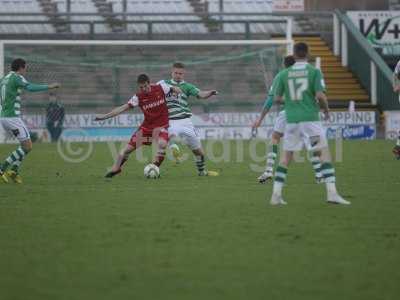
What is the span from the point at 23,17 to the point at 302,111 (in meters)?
28.7

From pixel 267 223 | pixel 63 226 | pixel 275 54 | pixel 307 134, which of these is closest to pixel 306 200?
pixel 307 134

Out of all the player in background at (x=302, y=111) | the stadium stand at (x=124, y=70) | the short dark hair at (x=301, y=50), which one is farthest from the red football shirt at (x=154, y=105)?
the stadium stand at (x=124, y=70)

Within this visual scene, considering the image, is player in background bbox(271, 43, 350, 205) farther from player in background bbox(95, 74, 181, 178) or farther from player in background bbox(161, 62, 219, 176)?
player in background bbox(161, 62, 219, 176)

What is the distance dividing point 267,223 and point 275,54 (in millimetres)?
22536

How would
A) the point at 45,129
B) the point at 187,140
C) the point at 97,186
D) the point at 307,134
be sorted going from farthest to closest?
the point at 45,129 < the point at 187,140 < the point at 97,186 < the point at 307,134

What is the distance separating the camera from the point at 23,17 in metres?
39.6

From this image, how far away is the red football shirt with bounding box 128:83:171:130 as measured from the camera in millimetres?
17766

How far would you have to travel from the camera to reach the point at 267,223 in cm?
1100

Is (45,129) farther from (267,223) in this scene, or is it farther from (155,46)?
(267,223)

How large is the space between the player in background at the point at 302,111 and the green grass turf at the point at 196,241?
0.54 m

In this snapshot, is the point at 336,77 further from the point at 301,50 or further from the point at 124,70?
the point at 301,50

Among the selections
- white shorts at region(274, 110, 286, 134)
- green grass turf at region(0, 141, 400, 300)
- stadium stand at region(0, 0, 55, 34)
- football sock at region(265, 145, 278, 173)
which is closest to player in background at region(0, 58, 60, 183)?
green grass turf at region(0, 141, 400, 300)

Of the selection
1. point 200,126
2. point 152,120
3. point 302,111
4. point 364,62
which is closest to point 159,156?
point 152,120

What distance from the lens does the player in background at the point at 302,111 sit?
41.1 feet
